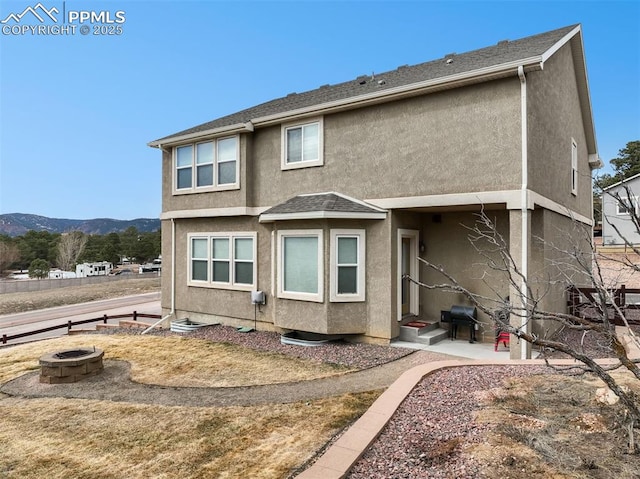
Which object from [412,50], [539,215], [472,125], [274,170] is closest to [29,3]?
[274,170]

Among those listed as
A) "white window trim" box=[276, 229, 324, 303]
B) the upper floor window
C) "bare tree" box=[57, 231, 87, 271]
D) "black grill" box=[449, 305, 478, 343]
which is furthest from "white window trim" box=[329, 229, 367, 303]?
"bare tree" box=[57, 231, 87, 271]

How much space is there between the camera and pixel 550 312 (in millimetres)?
4930

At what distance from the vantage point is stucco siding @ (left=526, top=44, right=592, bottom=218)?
8203 millimetres

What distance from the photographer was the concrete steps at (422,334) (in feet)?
30.6

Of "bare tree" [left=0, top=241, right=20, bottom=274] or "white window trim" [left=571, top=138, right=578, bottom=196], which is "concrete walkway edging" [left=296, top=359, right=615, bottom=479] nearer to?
"white window trim" [left=571, top=138, right=578, bottom=196]

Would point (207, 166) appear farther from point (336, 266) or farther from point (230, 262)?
point (336, 266)

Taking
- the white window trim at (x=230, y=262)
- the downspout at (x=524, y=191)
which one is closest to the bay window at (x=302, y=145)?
the white window trim at (x=230, y=262)

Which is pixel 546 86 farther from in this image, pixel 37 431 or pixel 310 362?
pixel 37 431

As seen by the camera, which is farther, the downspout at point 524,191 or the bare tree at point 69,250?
the bare tree at point 69,250

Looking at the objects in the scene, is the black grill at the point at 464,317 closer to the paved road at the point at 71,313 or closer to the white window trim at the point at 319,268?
the white window trim at the point at 319,268

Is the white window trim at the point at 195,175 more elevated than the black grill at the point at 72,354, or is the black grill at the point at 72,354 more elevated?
the white window trim at the point at 195,175

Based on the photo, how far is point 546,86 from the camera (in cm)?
909

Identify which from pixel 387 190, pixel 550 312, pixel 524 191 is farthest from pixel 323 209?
pixel 550 312

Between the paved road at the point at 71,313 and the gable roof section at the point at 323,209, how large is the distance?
20388mm
